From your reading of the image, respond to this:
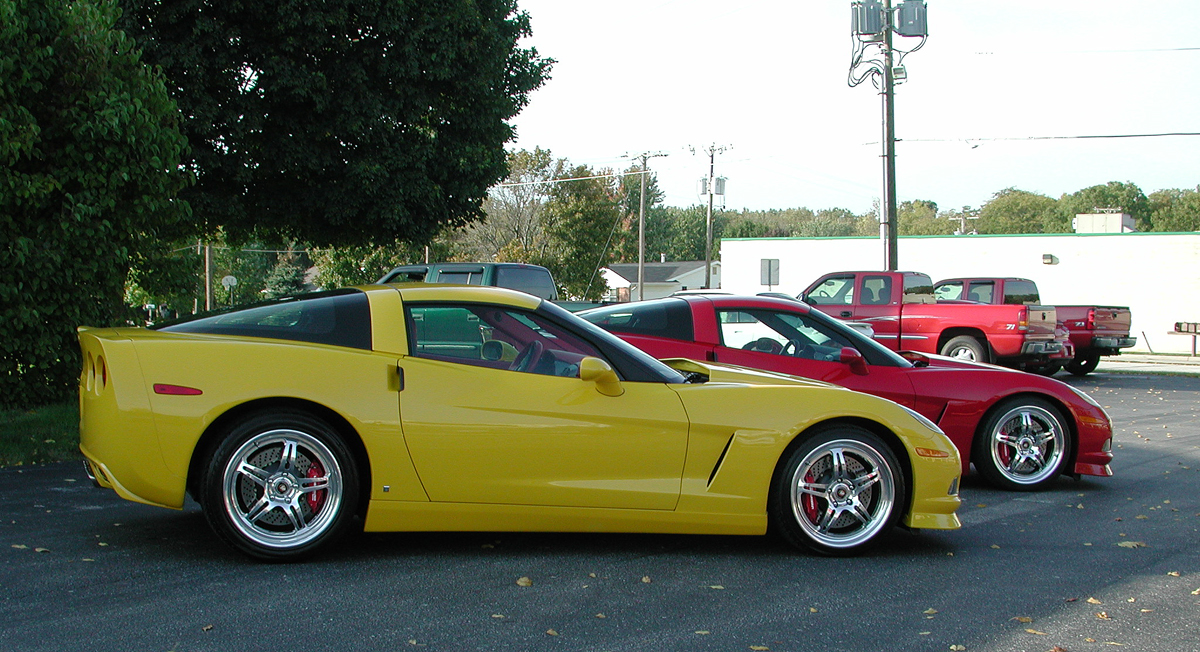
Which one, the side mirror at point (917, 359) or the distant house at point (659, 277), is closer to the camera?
the side mirror at point (917, 359)

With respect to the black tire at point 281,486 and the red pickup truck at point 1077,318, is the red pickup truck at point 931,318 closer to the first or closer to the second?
the red pickup truck at point 1077,318

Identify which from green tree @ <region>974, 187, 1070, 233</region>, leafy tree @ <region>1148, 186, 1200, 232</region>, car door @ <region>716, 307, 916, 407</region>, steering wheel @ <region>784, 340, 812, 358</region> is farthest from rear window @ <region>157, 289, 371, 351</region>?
green tree @ <region>974, 187, 1070, 233</region>

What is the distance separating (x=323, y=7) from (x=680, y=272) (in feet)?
199

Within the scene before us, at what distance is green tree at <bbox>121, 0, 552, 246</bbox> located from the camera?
1445cm

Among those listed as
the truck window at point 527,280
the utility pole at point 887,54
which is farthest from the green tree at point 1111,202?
the truck window at point 527,280

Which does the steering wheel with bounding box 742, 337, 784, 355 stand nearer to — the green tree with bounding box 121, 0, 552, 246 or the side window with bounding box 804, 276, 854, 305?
the green tree with bounding box 121, 0, 552, 246

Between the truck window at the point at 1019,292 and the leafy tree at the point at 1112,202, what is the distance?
87065 mm

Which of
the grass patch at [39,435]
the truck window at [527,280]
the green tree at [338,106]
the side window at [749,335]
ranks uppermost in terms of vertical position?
the green tree at [338,106]

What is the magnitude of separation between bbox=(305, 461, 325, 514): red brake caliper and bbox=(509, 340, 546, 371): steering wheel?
40.5 inches

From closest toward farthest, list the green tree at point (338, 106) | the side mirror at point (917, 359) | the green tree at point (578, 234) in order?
the side mirror at point (917, 359)
the green tree at point (338, 106)
the green tree at point (578, 234)

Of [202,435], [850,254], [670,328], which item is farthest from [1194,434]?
[850,254]

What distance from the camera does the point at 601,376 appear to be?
15.6 feet

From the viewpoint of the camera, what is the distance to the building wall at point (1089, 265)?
32750 millimetres

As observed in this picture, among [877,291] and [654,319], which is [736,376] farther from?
[877,291]
